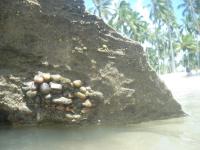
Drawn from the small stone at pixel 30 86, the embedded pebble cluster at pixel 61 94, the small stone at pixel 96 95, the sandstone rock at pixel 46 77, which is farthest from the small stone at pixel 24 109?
the small stone at pixel 96 95

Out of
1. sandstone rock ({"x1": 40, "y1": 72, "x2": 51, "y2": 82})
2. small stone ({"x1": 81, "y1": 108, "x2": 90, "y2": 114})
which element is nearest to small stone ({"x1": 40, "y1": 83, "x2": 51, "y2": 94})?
sandstone rock ({"x1": 40, "y1": 72, "x2": 51, "y2": 82})

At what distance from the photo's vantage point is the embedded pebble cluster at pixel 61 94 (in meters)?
5.99

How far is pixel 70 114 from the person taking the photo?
6.22 metres

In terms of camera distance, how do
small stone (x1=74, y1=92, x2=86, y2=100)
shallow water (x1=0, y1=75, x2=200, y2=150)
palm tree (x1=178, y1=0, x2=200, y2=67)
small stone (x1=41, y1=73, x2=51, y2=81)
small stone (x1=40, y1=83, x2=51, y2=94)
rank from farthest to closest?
palm tree (x1=178, y1=0, x2=200, y2=67), small stone (x1=74, y1=92, x2=86, y2=100), small stone (x1=41, y1=73, x2=51, y2=81), small stone (x1=40, y1=83, x2=51, y2=94), shallow water (x1=0, y1=75, x2=200, y2=150)

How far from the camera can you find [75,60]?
657cm

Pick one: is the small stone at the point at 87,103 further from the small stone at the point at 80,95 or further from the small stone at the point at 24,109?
the small stone at the point at 24,109

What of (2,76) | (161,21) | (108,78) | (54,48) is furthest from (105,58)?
(161,21)

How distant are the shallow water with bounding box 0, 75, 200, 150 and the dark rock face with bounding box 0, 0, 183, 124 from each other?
0.40 meters

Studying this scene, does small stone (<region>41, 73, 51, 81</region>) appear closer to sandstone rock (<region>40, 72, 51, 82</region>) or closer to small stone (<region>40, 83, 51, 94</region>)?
sandstone rock (<region>40, 72, 51, 82</region>)

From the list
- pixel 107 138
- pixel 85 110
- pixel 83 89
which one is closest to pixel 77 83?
pixel 83 89

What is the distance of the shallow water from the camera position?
4.95 meters

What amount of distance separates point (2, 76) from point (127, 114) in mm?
2355

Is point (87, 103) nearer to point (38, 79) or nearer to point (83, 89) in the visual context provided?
point (83, 89)

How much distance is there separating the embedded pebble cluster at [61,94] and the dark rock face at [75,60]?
14cm
